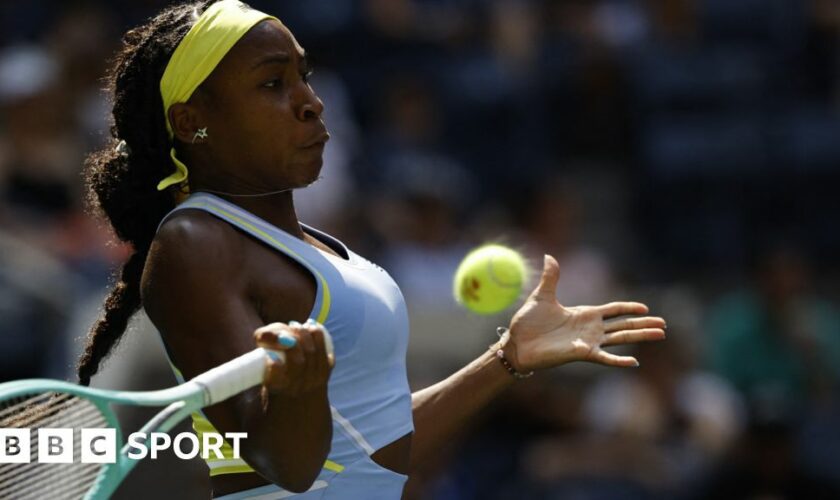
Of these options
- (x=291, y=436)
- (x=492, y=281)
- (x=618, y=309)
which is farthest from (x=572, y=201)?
(x=291, y=436)

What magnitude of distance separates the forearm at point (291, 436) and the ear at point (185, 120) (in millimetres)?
685

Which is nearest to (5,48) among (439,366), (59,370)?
(59,370)

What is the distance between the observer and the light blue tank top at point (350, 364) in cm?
300

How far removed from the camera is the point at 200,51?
121 inches

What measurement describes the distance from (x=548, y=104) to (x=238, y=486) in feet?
22.2

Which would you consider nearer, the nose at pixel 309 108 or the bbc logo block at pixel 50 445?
the bbc logo block at pixel 50 445

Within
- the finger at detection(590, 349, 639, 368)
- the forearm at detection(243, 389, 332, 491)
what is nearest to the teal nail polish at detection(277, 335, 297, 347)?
the forearm at detection(243, 389, 332, 491)

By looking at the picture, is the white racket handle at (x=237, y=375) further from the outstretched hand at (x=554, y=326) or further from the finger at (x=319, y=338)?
the outstretched hand at (x=554, y=326)

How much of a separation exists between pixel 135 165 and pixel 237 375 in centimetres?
83

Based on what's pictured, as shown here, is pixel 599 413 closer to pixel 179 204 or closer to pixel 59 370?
pixel 59 370

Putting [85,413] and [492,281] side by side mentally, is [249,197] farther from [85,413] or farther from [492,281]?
[492,281]

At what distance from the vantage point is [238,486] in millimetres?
3033

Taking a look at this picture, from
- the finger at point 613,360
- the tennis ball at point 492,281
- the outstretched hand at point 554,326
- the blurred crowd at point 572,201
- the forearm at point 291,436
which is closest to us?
the forearm at point 291,436

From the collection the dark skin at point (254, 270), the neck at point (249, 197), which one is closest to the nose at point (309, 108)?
the dark skin at point (254, 270)
